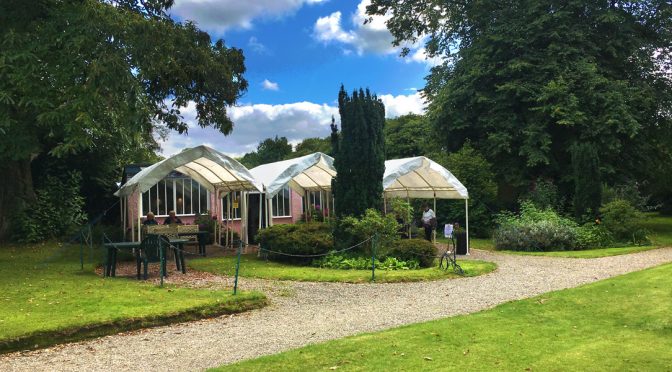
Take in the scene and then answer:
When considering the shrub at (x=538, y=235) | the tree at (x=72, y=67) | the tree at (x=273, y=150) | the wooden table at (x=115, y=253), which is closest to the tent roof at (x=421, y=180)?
the shrub at (x=538, y=235)

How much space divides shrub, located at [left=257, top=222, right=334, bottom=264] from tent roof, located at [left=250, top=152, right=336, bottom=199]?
4.39ft

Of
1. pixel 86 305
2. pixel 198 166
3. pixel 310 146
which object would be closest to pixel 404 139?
pixel 310 146

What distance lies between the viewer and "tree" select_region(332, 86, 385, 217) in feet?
47.7

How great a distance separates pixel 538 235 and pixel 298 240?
8.59 m

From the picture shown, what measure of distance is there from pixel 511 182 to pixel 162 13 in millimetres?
16762

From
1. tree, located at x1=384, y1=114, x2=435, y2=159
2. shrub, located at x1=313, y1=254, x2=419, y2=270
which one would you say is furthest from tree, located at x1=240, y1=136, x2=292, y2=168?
shrub, located at x1=313, y1=254, x2=419, y2=270

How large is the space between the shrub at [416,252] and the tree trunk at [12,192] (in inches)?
553

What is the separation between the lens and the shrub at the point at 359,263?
503 inches

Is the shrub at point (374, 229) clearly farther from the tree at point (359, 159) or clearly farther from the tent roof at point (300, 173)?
the tent roof at point (300, 173)

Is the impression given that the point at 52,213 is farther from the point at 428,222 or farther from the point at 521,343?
the point at 521,343

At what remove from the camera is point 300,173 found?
17.8m

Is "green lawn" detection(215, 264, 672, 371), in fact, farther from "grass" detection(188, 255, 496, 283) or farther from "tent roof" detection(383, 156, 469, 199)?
"tent roof" detection(383, 156, 469, 199)

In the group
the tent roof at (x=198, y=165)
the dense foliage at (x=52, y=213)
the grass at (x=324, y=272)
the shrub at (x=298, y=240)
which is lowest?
the grass at (x=324, y=272)

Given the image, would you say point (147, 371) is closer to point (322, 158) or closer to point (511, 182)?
point (322, 158)
